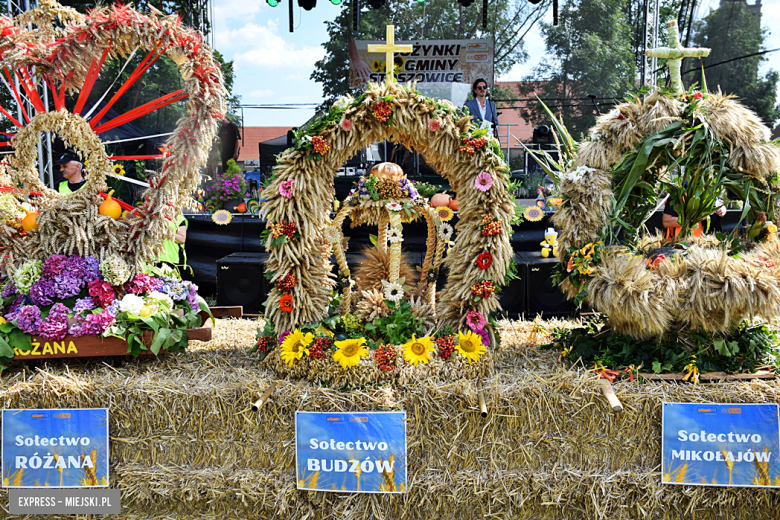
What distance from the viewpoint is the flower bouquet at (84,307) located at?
2.69m

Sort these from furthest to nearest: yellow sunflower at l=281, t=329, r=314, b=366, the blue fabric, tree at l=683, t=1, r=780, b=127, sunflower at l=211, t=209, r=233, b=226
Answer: tree at l=683, t=1, r=780, b=127 → the blue fabric → sunflower at l=211, t=209, r=233, b=226 → yellow sunflower at l=281, t=329, r=314, b=366

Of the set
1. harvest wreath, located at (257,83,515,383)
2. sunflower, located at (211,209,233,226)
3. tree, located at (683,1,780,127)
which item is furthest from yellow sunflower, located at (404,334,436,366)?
tree, located at (683,1,780,127)

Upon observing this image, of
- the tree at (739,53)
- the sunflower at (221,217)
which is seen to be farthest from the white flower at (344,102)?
the tree at (739,53)

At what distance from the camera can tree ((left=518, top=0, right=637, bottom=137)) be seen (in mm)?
10703

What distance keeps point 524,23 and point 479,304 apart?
9987 millimetres

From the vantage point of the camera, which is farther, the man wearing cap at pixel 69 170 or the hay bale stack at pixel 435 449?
the man wearing cap at pixel 69 170

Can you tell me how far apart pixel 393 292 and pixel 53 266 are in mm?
1835

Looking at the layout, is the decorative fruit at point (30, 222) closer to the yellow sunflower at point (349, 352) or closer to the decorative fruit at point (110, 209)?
the decorative fruit at point (110, 209)

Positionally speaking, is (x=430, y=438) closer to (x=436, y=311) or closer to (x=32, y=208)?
(x=436, y=311)

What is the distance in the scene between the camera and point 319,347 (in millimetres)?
2611

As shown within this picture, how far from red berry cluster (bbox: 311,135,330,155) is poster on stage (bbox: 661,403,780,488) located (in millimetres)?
2033

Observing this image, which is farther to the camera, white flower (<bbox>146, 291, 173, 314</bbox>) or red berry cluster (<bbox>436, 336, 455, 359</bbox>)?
white flower (<bbox>146, 291, 173, 314</bbox>)

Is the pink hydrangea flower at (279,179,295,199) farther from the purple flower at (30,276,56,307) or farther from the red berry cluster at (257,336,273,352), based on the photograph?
the purple flower at (30,276,56,307)

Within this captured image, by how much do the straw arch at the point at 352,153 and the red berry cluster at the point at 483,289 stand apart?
0.03m
